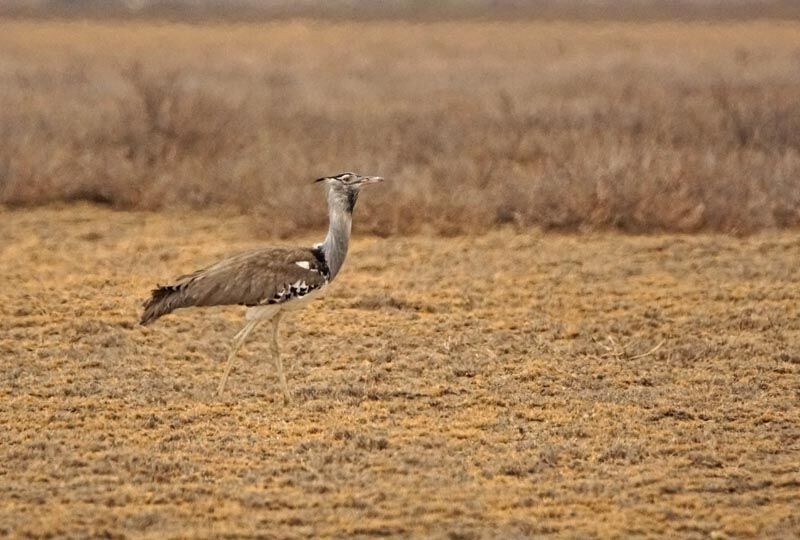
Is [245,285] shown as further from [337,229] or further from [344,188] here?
[344,188]

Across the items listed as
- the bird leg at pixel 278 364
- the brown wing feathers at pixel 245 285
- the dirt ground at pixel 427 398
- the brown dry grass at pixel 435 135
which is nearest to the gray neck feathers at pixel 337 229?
the brown wing feathers at pixel 245 285

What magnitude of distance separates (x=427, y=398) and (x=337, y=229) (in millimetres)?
1018

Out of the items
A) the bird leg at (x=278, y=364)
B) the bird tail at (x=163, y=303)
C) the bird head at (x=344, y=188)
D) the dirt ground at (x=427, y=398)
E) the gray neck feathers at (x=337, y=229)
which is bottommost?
the dirt ground at (x=427, y=398)

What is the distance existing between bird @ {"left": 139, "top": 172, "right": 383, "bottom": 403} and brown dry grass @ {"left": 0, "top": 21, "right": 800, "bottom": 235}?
430 centimetres

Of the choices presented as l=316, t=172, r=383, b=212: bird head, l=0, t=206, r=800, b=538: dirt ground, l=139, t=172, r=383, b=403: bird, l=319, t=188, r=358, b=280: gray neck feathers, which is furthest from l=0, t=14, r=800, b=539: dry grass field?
l=316, t=172, r=383, b=212: bird head

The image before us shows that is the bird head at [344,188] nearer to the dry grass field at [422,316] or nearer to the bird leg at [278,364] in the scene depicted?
the bird leg at [278,364]

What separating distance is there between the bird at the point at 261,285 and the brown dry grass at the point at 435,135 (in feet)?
14.1

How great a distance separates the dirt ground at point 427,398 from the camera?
17.0ft

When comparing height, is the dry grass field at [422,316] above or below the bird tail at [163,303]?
below

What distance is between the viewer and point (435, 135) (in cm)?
1470

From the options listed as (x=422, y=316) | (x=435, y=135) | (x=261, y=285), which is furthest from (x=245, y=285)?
(x=435, y=135)

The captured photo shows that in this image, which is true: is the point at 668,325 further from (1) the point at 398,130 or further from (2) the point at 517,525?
(1) the point at 398,130

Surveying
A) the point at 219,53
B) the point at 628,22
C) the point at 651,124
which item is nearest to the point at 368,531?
the point at 651,124

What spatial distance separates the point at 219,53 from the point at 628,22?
352 inches
